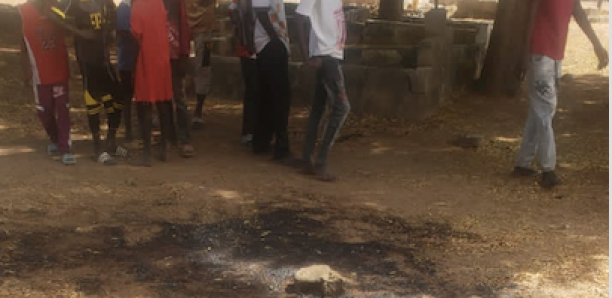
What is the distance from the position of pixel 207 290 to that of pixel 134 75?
2967mm

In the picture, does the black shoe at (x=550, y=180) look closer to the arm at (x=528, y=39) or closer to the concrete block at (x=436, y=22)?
the arm at (x=528, y=39)

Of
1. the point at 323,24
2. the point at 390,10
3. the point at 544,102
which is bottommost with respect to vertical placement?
the point at 544,102

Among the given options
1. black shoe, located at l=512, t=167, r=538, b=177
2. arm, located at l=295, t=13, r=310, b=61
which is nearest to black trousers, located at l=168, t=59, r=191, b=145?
arm, located at l=295, t=13, r=310, b=61

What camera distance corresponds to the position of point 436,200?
6.30 m

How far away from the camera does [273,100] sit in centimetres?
734

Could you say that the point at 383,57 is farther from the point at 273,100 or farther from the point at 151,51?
the point at 151,51

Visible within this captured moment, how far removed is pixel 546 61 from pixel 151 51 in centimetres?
317

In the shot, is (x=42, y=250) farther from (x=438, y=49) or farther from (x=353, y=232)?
(x=438, y=49)

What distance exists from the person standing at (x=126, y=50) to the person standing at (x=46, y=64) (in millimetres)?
475

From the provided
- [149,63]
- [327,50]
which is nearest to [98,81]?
[149,63]

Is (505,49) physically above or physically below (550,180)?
above

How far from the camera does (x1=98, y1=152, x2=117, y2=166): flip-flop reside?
22.7ft

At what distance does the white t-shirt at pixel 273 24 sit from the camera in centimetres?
697

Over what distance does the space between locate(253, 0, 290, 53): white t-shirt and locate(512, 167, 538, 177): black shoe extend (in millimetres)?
2251
